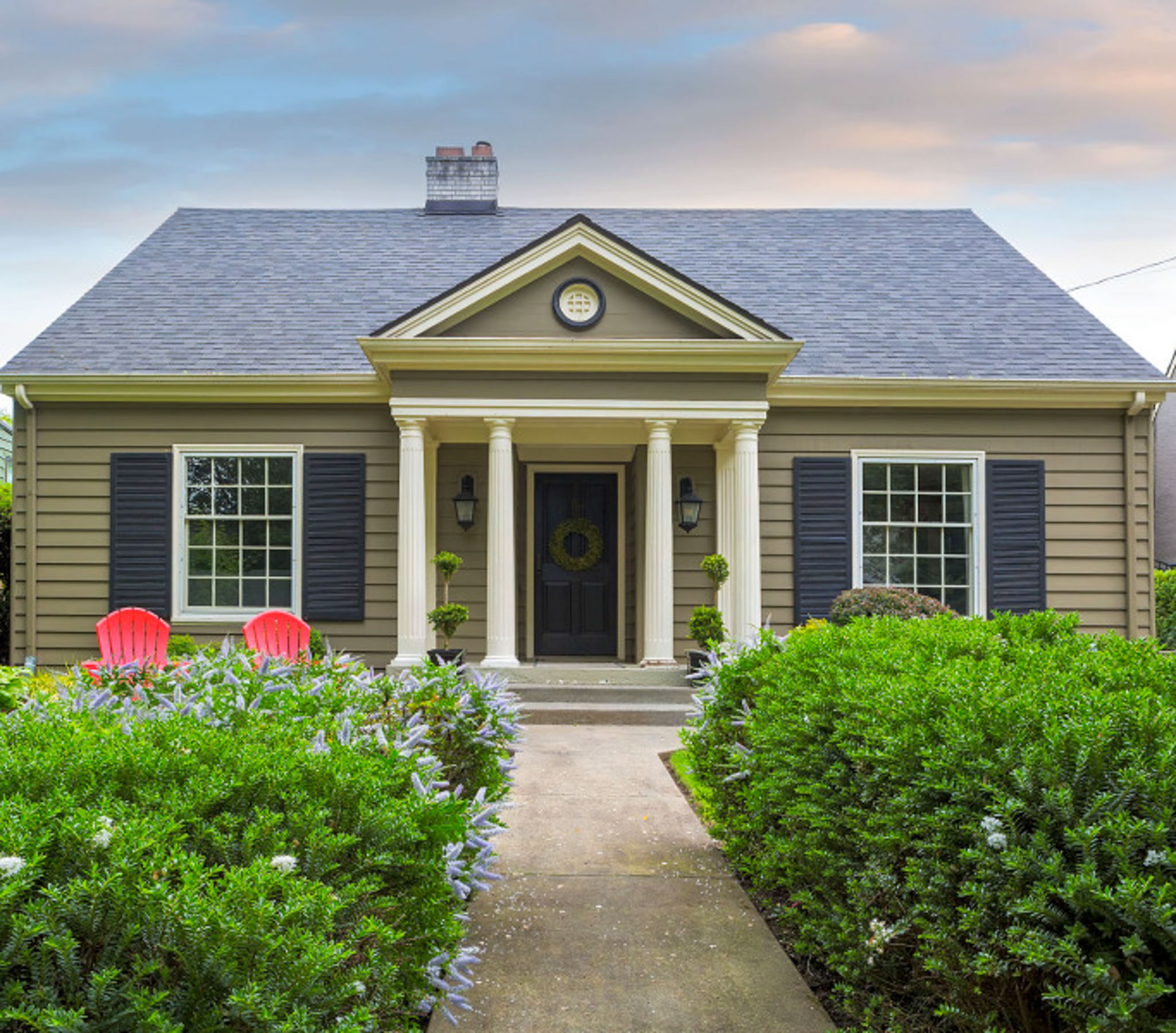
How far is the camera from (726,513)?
30.8ft

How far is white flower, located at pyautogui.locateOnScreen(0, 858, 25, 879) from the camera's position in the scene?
47.8 inches

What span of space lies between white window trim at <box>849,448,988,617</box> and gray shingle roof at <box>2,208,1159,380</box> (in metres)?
0.85

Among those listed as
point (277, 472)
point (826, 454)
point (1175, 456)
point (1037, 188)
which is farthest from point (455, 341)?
point (1175, 456)

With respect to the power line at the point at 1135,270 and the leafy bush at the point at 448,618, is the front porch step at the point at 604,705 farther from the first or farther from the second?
the power line at the point at 1135,270

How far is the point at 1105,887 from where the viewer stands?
152cm

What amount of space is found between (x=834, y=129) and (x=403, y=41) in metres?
5.94

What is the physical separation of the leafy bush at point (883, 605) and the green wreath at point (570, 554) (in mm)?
2942

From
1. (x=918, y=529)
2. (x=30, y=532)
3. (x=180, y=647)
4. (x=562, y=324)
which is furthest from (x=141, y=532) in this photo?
(x=918, y=529)

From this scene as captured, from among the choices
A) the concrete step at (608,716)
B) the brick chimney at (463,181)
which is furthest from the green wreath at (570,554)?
the brick chimney at (463,181)

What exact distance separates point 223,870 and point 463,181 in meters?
12.5

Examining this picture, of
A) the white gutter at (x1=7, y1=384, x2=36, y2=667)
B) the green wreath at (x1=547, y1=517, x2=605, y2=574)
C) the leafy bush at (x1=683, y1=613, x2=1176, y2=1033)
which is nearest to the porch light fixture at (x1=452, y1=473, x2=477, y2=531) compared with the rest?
the green wreath at (x1=547, y1=517, x2=605, y2=574)

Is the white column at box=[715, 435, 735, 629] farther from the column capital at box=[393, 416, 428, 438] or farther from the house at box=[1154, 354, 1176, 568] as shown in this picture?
the house at box=[1154, 354, 1176, 568]

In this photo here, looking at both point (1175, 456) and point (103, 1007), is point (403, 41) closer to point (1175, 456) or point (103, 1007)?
point (103, 1007)

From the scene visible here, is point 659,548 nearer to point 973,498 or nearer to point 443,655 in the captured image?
point 443,655
